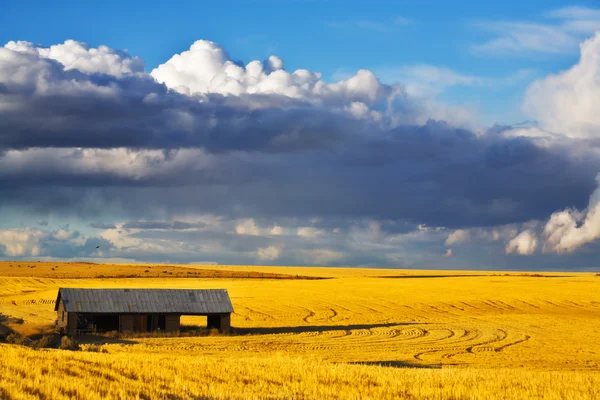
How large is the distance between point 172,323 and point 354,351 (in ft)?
53.7

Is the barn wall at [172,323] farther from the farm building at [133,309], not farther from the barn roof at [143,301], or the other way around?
the barn roof at [143,301]

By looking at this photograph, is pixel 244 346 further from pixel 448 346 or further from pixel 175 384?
pixel 175 384

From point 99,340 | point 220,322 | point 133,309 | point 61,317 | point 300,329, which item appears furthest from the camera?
point 300,329

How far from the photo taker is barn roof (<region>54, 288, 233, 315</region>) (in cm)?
5169

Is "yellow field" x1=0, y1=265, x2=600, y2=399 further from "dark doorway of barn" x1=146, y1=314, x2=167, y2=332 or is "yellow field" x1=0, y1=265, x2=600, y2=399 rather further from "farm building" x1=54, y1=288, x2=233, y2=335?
"dark doorway of barn" x1=146, y1=314, x2=167, y2=332

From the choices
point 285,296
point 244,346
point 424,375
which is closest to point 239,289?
point 285,296

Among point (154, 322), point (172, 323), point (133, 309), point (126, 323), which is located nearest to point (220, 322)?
point (172, 323)

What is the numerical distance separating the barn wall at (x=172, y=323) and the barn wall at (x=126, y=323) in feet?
7.63

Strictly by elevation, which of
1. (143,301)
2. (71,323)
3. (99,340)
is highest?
(143,301)

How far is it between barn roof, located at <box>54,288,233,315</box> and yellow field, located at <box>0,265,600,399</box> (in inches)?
126

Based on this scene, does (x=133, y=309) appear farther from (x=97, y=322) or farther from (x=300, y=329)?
(x=300, y=329)

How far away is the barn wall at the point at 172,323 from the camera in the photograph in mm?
52719

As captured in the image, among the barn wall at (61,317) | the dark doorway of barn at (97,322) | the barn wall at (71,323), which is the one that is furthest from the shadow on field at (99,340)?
the barn wall at (61,317)

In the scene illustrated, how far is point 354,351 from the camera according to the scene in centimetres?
4112
